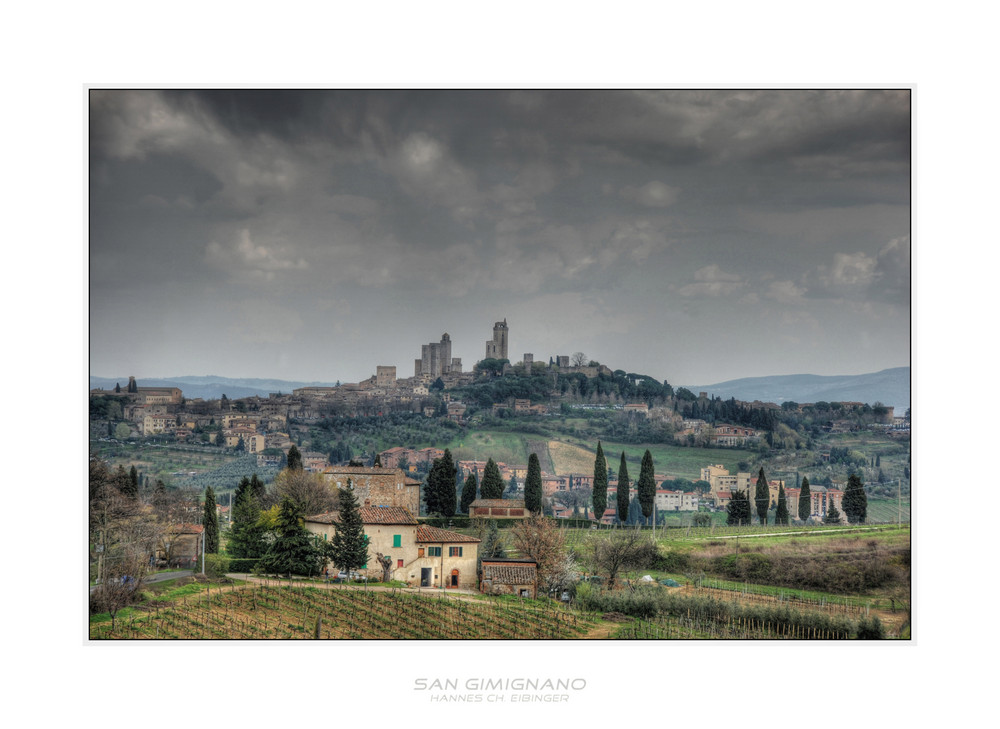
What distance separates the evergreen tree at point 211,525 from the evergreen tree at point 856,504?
15402 mm

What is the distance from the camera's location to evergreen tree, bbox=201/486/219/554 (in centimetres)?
1320

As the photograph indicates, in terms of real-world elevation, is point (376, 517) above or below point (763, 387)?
below

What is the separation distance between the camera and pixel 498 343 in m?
27.4

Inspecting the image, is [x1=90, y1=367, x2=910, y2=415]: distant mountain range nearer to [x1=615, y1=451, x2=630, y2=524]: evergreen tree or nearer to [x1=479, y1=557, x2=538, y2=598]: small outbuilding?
[x1=615, y1=451, x2=630, y2=524]: evergreen tree

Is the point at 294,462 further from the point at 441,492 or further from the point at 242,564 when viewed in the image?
the point at 242,564

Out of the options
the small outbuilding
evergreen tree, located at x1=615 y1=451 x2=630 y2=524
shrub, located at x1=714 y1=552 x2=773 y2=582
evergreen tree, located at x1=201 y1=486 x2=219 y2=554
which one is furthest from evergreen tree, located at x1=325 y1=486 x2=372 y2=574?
evergreen tree, located at x1=615 y1=451 x2=630 y2=524

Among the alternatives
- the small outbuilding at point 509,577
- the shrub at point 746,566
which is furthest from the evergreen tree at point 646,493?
the small outbuilding at point 509,577

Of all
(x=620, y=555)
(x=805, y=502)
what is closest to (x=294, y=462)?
(x=620, y=555)

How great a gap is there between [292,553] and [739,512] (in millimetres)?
15360

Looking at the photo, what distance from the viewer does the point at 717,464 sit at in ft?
102

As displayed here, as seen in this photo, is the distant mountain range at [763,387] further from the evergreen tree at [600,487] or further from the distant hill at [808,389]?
the evergreen tree at [600,487]

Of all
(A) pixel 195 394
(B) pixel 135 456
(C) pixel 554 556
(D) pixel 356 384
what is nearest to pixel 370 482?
(C) pixel 554 556

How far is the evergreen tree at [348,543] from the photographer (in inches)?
442
